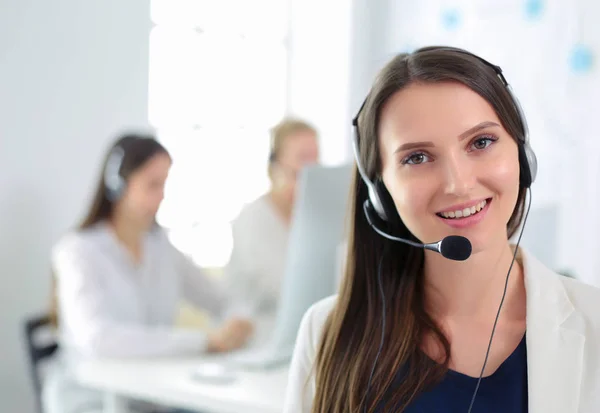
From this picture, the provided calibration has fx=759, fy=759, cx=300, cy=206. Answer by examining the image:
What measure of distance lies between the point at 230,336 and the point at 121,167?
663mm

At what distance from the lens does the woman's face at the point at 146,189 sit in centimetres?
235

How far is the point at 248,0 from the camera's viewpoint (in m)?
3.77

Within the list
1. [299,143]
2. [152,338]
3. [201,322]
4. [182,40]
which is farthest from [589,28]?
[152,338]

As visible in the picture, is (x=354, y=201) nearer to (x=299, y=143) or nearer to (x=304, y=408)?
(x=304, y=408)

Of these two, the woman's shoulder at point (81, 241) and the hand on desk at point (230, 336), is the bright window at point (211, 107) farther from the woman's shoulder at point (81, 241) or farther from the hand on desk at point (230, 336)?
the hand on desk at point (230, 336)

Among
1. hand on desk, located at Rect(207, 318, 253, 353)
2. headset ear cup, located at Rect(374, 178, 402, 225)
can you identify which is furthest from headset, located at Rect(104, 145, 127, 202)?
headset ear cup, located at Rect(374, 178, 402, 225)

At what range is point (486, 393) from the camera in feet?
3.68

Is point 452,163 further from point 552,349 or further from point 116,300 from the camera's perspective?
point 116,300

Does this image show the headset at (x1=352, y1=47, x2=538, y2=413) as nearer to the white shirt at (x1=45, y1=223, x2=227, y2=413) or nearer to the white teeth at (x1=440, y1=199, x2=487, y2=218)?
the white teeth at (x1=440, y1=199, x2=487, y2=218)

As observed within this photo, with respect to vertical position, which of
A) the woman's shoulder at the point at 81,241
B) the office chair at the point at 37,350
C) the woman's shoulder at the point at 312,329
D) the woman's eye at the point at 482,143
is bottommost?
the office chair at the point at 37,350

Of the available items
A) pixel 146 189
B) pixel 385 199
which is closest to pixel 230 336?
pixel 146 189

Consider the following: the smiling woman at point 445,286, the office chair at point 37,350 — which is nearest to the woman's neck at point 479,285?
the smiling woman at point 445,286

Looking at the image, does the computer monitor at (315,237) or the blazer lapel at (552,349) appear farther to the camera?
the computer monitor at (315,237)

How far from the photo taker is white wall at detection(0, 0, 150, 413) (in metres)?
2.62
